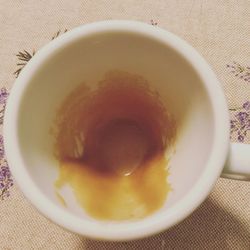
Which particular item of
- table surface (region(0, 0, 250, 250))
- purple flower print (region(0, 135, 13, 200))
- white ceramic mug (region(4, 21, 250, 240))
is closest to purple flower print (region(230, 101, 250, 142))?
table surface (region(0, 0, 250, 250))

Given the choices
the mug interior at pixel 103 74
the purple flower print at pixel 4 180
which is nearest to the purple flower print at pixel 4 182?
the purple flower print at pixel 4 180

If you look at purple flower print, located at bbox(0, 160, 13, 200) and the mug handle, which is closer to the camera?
the mug handle

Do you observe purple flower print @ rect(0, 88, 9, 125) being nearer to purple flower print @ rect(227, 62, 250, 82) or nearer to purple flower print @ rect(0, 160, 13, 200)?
purple flower print @ rect(0, 160, 13, 200)

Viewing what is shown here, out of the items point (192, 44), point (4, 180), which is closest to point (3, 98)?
point (4, 180)

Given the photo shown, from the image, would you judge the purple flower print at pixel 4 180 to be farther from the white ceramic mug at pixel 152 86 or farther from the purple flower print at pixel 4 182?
the white ceramic mug at pixel 152 86

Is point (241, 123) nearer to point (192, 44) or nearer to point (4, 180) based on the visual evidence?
point (192, 44)
